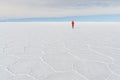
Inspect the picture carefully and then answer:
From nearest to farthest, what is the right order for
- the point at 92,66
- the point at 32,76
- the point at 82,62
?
the point at 32,76
the point at 92,66
the point at 82,62

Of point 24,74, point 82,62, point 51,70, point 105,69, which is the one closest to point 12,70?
point 24,74

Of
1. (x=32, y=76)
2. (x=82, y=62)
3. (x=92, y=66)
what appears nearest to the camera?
(x=32, y=76)

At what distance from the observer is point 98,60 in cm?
199

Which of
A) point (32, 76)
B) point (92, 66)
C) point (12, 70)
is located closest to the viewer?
point (32, 76)

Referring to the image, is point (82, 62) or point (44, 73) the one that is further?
point (82, 62)

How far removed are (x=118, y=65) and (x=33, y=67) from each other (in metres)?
1.00

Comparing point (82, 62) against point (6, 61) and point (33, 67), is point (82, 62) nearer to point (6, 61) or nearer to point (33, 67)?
point (33, 67)

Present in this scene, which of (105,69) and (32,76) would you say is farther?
(105,69)

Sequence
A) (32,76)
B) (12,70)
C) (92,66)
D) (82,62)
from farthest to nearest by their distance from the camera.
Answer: (82,62)
(92,66)
(12,70)
(32,76)

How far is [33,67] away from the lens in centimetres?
174

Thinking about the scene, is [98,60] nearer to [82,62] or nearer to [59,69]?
[82,62]

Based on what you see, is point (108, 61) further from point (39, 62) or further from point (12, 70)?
point (12, 70)

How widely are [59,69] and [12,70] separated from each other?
52 cm

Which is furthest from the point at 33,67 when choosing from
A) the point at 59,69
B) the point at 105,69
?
the point at 105,69
